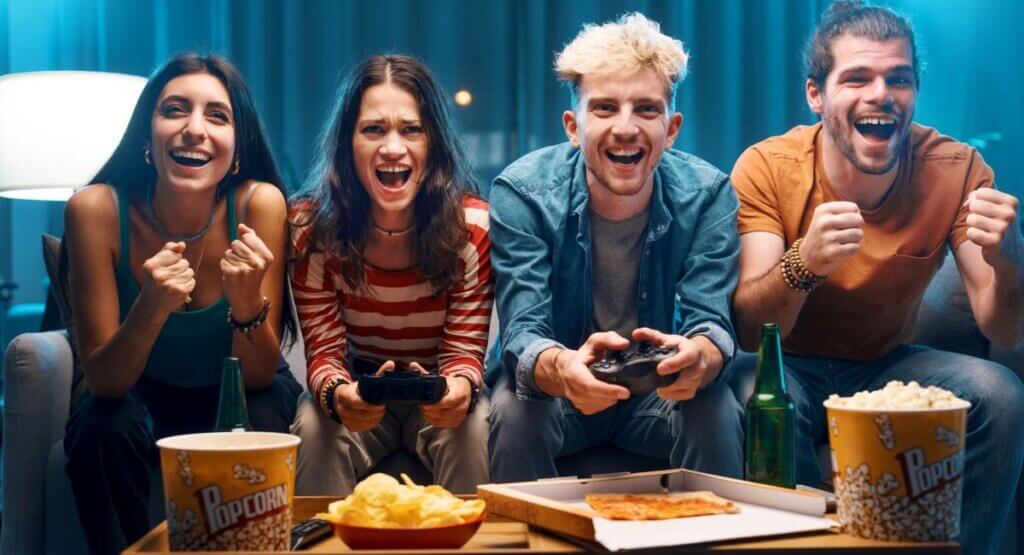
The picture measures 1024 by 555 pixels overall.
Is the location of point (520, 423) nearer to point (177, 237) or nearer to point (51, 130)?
point (177, 237)

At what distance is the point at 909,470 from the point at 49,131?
229 cm

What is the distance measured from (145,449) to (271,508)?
33.8 inches

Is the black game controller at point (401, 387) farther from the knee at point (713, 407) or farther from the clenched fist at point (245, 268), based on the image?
the knee at point (713, 407)

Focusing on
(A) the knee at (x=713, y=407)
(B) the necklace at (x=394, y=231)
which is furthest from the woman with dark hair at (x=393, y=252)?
(A) the knee at (x=713, y=407)

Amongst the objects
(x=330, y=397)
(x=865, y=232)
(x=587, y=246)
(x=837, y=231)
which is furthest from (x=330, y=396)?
(x=865, y=232)

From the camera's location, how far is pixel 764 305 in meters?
1.76

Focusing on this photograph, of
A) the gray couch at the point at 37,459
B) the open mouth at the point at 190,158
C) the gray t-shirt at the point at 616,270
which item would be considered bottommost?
the gray couch at the point at 37,459

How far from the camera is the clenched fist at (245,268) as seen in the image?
5.31 ft

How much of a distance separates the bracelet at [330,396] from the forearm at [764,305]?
723 millimetres

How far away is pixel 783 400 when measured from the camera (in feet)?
4.14

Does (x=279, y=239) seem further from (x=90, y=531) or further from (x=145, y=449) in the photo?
(x=90, y=531)

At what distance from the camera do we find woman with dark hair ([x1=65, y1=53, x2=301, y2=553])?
1680 mm

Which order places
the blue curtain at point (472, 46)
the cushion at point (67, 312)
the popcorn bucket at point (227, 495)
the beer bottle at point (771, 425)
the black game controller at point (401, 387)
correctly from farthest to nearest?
the blue curtain at point (472, 46) → the cushion at point (67, 312) → the black game controller at point (401, 387) → the beer bottle at point (771, 425) → the popcorn bucket at point (227, 495)

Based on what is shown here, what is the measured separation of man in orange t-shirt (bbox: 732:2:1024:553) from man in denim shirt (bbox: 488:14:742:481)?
0.40ft
